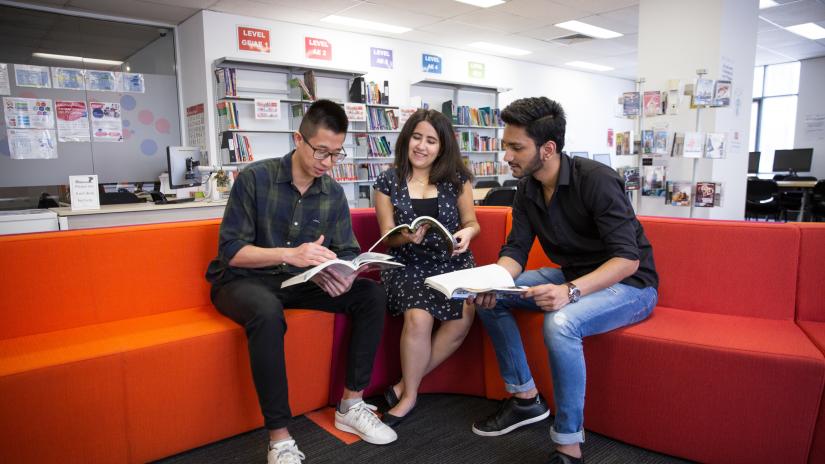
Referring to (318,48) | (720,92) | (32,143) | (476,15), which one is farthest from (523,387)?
(32,143)

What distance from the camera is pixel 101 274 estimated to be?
1938 millimetres

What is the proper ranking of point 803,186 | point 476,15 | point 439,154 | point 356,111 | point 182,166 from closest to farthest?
1. point 439,154
2. point 182,166
3. point 476,15
4. point 356,111
5. point 803,186

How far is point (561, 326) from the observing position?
1.64 meters

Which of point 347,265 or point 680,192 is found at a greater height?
point 680,192

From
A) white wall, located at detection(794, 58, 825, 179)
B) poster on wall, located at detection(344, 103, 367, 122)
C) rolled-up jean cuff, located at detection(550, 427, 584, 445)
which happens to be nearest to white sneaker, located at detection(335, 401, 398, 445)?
rolled-up jean cuff, located at detection(550, 427, 584, 445)

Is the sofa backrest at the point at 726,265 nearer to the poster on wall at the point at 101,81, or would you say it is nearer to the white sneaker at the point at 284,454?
the white sneaker at the point at 284,454

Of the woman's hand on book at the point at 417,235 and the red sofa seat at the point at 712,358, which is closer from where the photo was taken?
the red sofa seat at the point at 712,358

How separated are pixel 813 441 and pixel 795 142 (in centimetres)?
1068

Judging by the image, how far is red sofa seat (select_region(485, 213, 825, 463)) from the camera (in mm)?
1558

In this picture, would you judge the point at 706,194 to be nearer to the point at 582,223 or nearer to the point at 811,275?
the point at 811,275

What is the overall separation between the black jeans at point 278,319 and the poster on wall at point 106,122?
4.75 metres

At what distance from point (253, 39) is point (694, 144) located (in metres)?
4.77

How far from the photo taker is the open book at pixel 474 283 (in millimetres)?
1567

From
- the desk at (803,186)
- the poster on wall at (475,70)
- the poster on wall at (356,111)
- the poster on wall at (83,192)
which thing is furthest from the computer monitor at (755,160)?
the poster on wall at (83,192)
